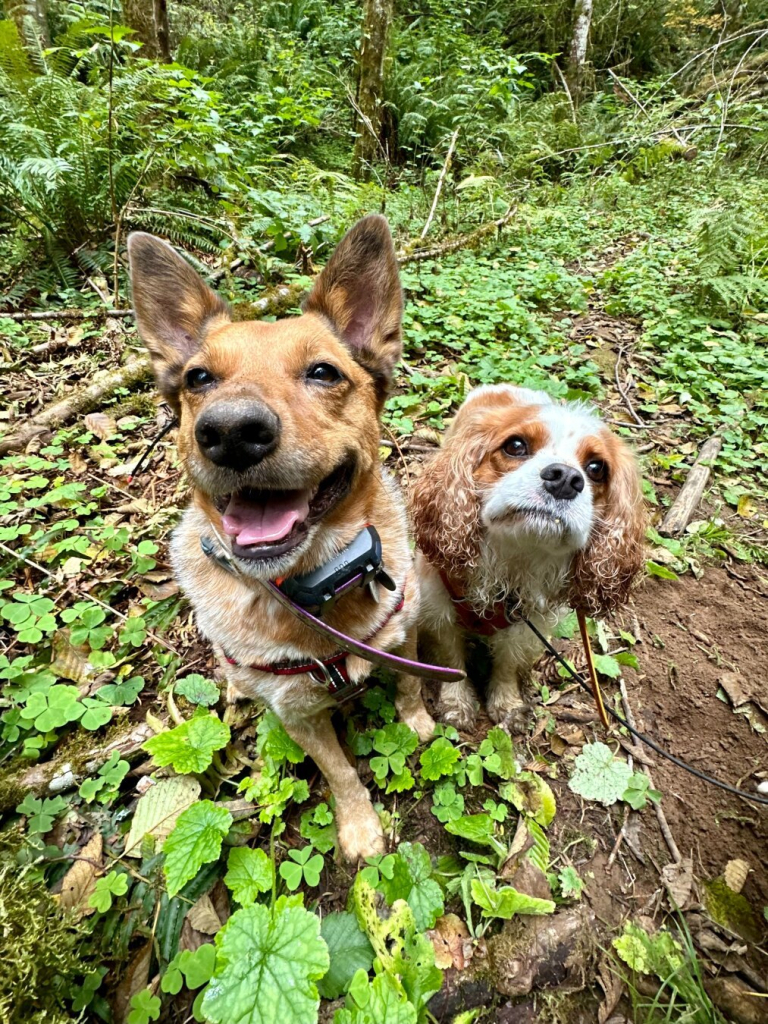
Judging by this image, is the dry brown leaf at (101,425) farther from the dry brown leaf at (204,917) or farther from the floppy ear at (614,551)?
the floppy ear at (614,551)

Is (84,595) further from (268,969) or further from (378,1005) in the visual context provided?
(378,1005)

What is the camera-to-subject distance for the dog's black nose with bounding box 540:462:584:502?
2148 millimetres

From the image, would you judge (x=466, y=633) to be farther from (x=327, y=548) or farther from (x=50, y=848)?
(x=50, y=848)

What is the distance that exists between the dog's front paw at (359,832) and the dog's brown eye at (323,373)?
6.77 ft

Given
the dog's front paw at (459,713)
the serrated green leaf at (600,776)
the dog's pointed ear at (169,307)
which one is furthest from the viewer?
the dog's front paw at (459,713)

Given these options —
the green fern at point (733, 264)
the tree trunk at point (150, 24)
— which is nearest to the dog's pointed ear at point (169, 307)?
the green fern at point (733, 264)

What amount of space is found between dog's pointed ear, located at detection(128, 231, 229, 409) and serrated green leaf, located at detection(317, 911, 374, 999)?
249 cm

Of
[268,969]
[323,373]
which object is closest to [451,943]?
[268,969]

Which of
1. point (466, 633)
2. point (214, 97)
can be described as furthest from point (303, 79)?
point (466, 633)

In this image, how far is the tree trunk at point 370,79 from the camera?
8492 mm

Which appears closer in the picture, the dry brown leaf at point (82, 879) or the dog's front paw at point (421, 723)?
the dry brown leaf at point (82, 879)

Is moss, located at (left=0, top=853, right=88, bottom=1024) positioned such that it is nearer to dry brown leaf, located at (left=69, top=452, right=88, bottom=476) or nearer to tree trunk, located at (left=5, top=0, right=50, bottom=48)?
dry brown leaf, located at (left=69, top=452, right=88, bottom=476)

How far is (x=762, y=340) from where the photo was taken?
5672 mm

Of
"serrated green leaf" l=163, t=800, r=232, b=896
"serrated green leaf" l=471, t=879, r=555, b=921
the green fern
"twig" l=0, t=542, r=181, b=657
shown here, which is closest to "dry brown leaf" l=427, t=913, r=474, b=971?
"serrated green leaf" l=471, t=879, r=555, b=921
